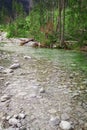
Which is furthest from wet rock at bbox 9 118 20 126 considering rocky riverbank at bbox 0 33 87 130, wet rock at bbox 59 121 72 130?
wet rock at bbox 59 121 72 130

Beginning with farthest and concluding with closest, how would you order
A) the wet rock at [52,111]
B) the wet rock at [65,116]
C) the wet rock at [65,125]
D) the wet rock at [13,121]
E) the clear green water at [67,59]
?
the clear green water at [67,59], the wet rock at [52,111], the wet rock at [65,116], the wet rock at [13,121], the wet rock at [65,125]

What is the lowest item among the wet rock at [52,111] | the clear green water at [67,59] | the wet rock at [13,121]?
the clear green water at [67,59]

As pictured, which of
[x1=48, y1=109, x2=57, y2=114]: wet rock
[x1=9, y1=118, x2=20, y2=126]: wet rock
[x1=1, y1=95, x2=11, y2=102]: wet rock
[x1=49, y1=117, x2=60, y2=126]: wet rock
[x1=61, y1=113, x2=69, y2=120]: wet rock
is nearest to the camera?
[x1=9, y1=118, x2=20, y2=126]: wet rock

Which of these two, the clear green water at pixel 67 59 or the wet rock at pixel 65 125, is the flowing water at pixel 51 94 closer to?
the wet rock at pixel 65 125

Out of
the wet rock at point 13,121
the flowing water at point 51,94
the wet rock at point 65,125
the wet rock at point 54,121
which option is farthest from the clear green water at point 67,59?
the wet rock at point 13,121

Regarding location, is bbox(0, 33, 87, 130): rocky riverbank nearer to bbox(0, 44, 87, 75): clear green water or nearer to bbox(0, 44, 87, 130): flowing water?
bbox(0, 44, 87, 130): flowing water

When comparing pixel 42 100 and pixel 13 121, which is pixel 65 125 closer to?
pixel 13 121

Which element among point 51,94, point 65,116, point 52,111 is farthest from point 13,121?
point 51,94

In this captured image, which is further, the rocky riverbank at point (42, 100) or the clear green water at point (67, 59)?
the clear green water at point (67, 59)

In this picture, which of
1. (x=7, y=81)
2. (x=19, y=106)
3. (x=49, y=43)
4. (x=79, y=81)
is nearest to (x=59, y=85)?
(x=79, y=81)

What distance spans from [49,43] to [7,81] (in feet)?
64.3

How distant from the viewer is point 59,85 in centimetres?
1108

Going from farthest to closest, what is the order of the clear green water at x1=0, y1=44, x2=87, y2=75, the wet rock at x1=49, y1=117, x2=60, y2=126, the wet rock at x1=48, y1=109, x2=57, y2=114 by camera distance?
1. the clear green water at x1=0, y1=44, x2=87, y2=75
2. the wet rock at x1=48, y1=109, x2=57, y2=114
3. the wet rock at x1=49, y1=117, x2=60, y2=126

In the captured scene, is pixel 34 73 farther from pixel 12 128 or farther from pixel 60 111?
pixel 12 128
